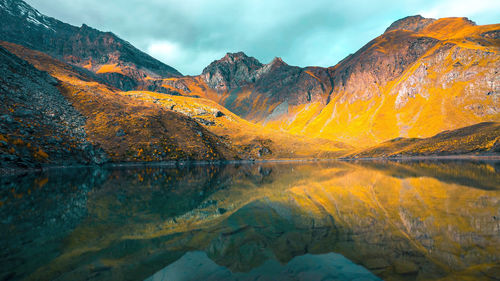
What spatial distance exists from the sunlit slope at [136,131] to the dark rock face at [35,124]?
6738 millimetres

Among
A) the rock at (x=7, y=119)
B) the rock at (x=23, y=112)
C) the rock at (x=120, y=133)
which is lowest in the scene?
the rock at (x=120, y=133)

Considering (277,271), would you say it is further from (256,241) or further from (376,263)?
(376,263)

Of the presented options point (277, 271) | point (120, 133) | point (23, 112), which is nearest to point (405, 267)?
point (277, 271)

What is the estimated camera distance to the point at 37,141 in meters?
79.6

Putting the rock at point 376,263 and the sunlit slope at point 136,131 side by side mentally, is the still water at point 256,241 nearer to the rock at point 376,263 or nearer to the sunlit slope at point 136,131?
the rock at point 376,263

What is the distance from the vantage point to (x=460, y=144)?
158 m

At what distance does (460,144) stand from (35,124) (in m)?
237

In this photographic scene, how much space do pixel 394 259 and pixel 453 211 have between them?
13.8m

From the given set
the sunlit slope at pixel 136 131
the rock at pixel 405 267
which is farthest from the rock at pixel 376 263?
the sunlit slope at pixel 136 131

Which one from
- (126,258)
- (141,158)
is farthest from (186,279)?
(141,158)

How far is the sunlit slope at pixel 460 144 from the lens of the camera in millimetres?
141125

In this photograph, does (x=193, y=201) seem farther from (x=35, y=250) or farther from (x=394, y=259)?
(x=394, y=259)

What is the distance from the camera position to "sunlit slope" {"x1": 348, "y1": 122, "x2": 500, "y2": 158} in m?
141

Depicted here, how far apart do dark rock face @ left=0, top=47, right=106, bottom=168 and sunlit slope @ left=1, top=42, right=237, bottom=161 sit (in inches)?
265
